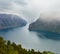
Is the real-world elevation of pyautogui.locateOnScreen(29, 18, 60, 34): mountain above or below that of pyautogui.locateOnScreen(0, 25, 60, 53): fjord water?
below

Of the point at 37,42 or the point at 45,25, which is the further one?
the point at 45,25

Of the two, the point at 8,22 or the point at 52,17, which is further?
the point at 8,22

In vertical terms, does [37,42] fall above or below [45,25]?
above

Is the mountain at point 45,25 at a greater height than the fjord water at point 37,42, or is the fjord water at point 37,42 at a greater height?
the fjord water at point 37,42

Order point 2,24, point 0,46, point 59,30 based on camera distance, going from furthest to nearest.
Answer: point 2,24 < point 59,30 < point 0,46

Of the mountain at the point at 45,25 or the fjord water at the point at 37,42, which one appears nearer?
the fjord water at the point at 37,42

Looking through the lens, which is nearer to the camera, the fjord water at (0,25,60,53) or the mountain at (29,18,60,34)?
the fjord water at (0,25,60,53)

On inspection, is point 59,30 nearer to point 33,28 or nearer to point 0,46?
point 33,28

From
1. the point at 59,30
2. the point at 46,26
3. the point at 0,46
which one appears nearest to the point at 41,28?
the point at 46,26
